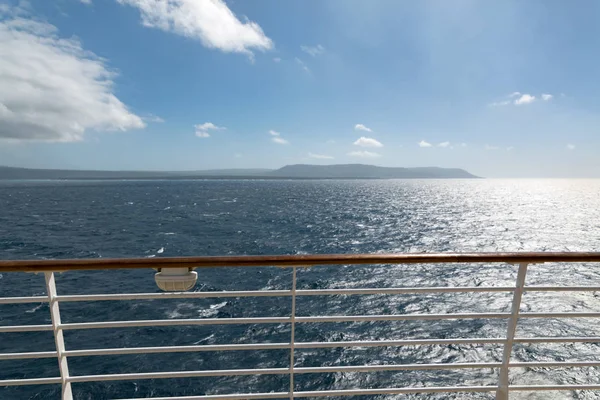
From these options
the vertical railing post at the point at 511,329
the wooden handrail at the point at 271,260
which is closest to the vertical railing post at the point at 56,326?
the wooden handrail at the point at 271,260

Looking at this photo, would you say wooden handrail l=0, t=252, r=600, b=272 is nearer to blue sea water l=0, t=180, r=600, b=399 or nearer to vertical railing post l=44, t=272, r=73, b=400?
vertical railing post l=44, t=272, r=73, b=400

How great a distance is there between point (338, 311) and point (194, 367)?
474 centimetres

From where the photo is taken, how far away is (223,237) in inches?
866

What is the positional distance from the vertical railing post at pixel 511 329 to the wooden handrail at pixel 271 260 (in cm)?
11

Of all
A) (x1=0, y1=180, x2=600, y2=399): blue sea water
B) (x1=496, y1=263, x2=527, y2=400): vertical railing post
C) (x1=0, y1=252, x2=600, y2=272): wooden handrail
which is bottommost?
(x1=0, y1=180, x2=600, y2=399): blue sea water

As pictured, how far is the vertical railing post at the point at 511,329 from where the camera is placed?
1780 millimetres

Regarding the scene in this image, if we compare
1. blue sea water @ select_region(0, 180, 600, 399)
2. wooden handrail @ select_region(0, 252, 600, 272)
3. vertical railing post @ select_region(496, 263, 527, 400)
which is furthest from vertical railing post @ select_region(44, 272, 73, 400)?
blue sea water @ select_region(0, 180, 600, 399)

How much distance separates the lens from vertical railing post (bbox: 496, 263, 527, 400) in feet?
5.84

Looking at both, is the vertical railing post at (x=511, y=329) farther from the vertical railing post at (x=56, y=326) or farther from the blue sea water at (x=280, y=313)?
the blue sea water at (x=280, y=313)

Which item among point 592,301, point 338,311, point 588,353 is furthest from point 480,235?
point 338,311

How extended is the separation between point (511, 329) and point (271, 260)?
152 cm

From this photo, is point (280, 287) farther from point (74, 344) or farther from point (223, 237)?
point (223, 237)

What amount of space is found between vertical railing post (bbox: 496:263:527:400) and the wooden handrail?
0.37 ft

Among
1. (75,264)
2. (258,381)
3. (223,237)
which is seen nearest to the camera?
(75,264)
